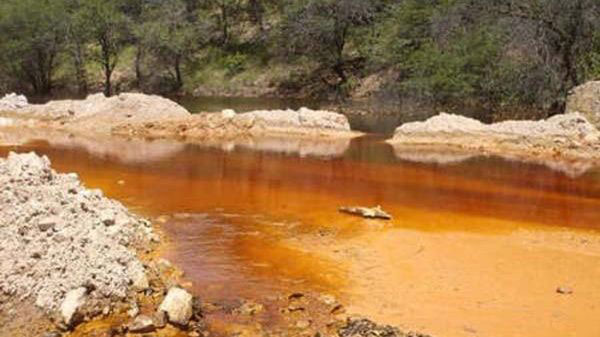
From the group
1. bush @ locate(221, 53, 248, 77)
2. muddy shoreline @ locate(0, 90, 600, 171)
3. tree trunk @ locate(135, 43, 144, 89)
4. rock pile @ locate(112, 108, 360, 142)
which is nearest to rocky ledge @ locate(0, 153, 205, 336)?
muddy shoreline @ locate(0, 90, 600, 171)

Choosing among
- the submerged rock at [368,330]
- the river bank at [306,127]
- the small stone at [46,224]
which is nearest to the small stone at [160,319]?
the submerged rock at [368,330]

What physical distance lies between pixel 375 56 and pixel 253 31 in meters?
15.5

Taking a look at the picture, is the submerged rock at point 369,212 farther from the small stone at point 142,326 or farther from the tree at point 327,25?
the tree at point 327,25

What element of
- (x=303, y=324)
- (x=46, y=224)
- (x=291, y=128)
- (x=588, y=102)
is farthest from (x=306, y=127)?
(x=303, y=324)

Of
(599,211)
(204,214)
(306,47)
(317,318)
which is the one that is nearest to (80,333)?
(317,318)

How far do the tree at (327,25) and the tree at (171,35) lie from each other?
7389 mm

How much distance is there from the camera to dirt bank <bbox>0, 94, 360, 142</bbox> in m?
28.4

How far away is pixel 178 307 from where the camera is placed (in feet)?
28.2

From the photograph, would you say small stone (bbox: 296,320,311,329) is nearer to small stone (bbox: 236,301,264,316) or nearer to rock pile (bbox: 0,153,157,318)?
small stone (bbox: 236,301,264,316)

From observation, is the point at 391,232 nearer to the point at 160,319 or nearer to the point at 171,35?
the point at 160,319

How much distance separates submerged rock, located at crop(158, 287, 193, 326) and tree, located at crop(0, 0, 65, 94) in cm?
4296

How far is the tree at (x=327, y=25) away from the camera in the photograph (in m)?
46.4

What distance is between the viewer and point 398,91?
3684 centimetres

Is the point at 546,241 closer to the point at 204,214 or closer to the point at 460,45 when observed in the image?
the point at 204,214
